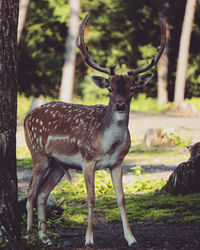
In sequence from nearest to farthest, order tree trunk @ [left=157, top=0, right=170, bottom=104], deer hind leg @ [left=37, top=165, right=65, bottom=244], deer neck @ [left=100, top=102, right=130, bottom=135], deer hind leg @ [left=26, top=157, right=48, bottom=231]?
deer neck @ [left=100, top=102, right=130, bottom=135], deer hind leg @ [left=26, top=157, right=48, bottom=231], deer hind leg @ [left=37, top=165, right=65, bottom=244], tree trunk @ [left=157, top=0, right=170, bottom=104]

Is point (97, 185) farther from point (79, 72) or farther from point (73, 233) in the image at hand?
point (79, 72)

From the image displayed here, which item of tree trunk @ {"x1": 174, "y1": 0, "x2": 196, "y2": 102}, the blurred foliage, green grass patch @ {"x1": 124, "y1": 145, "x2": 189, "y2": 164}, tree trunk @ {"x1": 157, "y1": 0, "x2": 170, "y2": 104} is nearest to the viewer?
green grass patch @ {"x1": 124, "y1": 145, "x2": 189, "y2": 164}

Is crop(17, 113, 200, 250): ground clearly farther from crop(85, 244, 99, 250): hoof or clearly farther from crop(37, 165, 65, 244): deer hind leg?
crop(37, 165, 65, 244): deer hind leg

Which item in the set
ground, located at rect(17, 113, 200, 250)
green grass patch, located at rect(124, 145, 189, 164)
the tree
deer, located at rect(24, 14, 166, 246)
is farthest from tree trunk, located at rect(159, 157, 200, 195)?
green grass patch, located at rect(124, 145, 189, 164)

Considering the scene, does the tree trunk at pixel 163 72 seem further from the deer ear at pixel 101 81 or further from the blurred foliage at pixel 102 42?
the deer ear at pixel 101 81

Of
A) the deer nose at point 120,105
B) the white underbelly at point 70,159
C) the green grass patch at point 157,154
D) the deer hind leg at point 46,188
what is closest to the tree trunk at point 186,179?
the deer hind leg at point 46,188

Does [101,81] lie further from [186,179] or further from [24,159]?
[24,159]

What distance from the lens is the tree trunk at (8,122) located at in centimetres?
455

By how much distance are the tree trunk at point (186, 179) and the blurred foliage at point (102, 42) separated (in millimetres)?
23285

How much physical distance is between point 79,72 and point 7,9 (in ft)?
97.9

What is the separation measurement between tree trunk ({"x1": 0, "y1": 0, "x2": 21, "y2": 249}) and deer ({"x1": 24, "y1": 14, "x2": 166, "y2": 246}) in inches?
17.4

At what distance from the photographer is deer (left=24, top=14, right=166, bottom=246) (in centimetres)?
539

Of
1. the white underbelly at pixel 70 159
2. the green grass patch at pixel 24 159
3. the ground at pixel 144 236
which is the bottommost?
the green grass patch at pixel 24 159

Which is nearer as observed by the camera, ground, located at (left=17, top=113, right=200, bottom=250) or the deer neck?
ground, located at (left=17, top=113, right=200, bottom=250)
